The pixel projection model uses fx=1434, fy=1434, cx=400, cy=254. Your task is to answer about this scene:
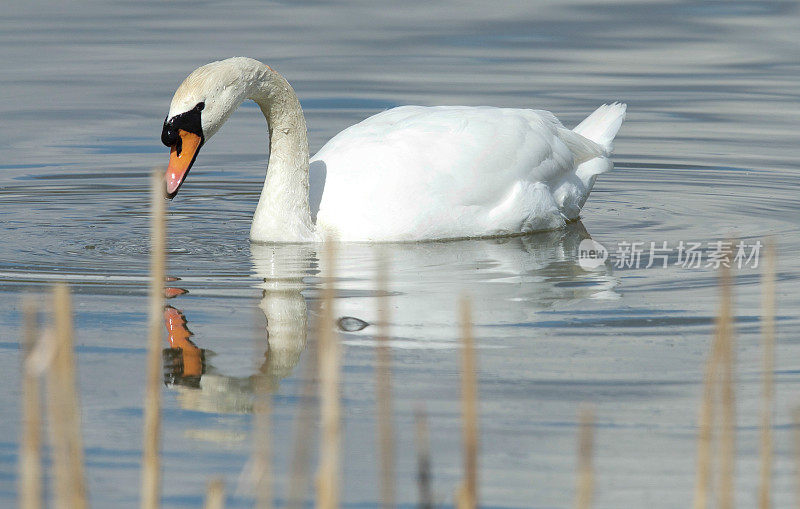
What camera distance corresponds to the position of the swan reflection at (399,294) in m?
5.58

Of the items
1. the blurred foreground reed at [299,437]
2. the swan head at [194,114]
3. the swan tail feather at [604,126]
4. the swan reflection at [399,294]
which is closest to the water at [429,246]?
the swan reflection at [399,294]

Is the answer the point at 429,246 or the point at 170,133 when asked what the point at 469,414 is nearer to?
the point at 170,133

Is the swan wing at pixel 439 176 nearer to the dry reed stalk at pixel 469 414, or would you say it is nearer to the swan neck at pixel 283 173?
the swan neck at pixel 283 173

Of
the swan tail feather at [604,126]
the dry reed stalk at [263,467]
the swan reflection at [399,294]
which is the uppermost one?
the swan tail feather at [604,126]

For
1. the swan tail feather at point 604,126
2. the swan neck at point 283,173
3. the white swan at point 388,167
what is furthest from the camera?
the swan tail feather at point 604,126

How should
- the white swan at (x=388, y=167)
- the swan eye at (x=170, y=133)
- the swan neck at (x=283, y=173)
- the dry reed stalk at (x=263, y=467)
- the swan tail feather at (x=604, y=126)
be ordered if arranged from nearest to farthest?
1. the dry reed stalk at (x=263, y=467)
2. the swan eye at (x=170, y=133)
3. the white swan at (x=388, y=167)
4. the swan neck at (x=283, y=173)
5. the swan tail feather at (x=604, y=126)

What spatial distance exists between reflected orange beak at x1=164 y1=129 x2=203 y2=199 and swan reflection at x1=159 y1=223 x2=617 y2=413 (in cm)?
62

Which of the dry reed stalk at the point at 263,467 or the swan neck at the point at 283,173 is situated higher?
the swan neck at the point at 283,173

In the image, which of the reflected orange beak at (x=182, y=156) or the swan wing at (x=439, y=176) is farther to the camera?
the swan wing at (x=439, y=176)

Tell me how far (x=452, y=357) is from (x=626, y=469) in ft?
4.46

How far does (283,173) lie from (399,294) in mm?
1677

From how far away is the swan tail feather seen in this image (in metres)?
9.85

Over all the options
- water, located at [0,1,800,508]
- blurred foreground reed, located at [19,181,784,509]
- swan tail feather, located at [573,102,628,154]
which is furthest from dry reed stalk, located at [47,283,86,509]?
swan tail feather, located at [573,102,628,154]

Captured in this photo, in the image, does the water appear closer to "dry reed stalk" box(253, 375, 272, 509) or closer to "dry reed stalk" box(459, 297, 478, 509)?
"dry reed stalk" box(253, 375, 272, 509)
